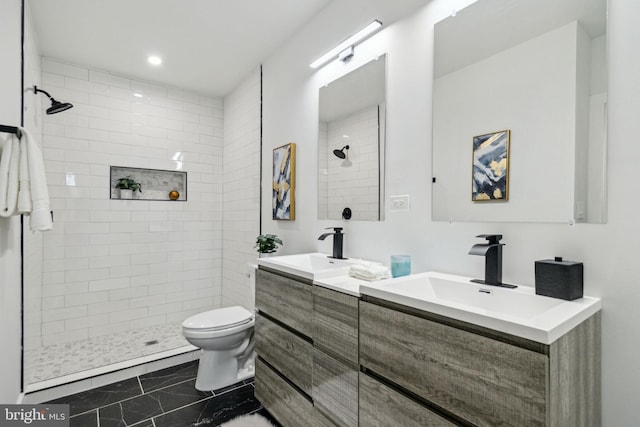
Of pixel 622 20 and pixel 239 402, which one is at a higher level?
pixel 622 20

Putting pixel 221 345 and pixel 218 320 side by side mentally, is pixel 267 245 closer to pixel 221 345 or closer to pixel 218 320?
pixel 218 320

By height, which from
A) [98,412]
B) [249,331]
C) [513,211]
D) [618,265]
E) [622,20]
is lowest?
[98,412]

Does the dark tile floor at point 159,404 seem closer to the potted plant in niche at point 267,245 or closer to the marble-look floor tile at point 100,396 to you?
the marble-look floor tile at point 100,396

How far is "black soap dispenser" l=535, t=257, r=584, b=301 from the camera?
104cm

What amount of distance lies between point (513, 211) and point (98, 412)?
8.96 ft

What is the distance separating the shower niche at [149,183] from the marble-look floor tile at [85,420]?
6.87ft

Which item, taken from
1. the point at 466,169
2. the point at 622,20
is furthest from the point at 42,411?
the point at 622,20

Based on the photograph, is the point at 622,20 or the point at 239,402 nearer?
the point at 622,20

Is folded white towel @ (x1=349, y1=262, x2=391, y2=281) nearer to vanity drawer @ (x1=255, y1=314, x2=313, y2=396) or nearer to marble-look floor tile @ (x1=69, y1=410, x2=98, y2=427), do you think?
vanity drawer @ (x1=255, y1=314, x2=313, y2=396)

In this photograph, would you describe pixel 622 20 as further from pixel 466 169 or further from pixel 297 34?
pixel 297 34

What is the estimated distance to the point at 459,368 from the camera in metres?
0.94

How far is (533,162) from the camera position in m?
1.25

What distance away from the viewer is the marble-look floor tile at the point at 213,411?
77.1 inches

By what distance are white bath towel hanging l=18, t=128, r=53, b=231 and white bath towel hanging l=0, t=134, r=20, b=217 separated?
20 mm
